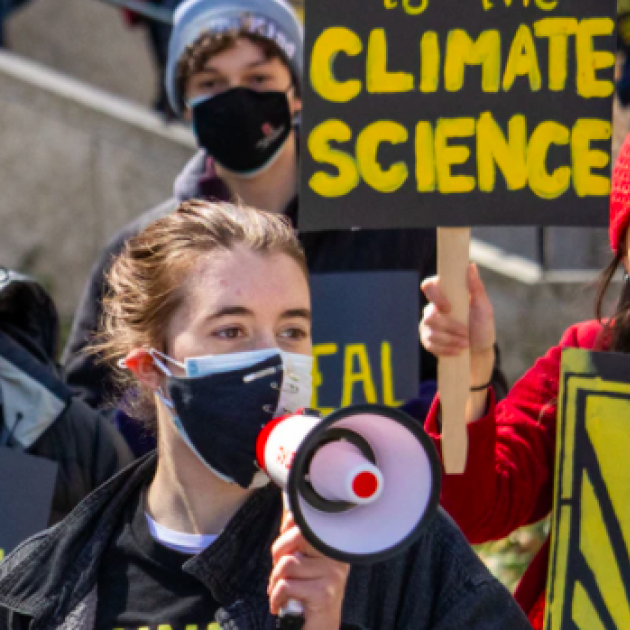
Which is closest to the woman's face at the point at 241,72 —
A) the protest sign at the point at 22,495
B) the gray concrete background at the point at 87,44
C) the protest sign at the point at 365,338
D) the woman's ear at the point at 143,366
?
the protest sign at the point at 365,338

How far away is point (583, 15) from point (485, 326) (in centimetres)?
66

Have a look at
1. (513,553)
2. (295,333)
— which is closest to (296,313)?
(295,333)

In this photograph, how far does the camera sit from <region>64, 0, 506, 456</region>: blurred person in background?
380 centimetres

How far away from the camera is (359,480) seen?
196cm

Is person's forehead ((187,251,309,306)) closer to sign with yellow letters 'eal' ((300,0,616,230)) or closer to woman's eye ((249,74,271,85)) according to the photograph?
sign with yellow letters 'eal' ((300,0,616,230))

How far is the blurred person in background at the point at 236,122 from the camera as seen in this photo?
12.5ft

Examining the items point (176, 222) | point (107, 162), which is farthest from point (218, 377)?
point (107, 162)

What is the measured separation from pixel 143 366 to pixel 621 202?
42.1 inches

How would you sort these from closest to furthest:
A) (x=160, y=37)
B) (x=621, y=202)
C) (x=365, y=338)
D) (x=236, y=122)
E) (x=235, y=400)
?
(x=235, y=400), (x=621, y=202), (x=365, y=338), (x=236, y=122), (x=160, y=37)

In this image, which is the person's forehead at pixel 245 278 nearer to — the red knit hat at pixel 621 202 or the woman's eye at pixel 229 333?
the woman's eye at pixel 229 333

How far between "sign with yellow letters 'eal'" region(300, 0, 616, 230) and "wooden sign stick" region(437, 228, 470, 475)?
13cm

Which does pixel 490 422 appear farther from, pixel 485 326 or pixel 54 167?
→ pixel 54 167

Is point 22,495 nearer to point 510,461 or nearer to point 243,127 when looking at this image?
point 510,461

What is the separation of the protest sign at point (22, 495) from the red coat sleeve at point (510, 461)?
975 mm
